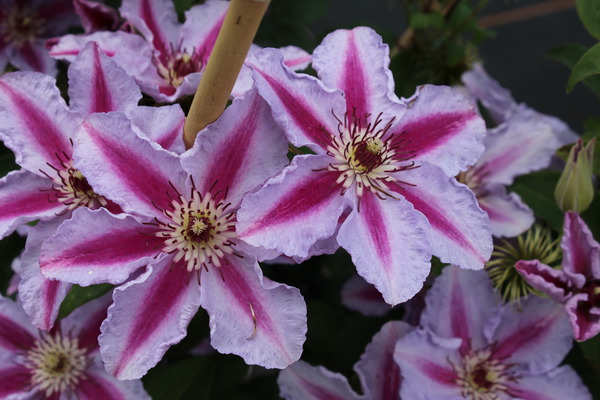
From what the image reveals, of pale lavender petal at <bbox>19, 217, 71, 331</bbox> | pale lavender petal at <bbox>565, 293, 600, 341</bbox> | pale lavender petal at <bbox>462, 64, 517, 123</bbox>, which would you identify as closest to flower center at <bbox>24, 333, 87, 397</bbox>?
pale lavender petal at <bbox>19, 217, 71, 331</bbox>

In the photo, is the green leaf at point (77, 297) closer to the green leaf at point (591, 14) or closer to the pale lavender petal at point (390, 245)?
the pale lavender petal at point (390, 245)

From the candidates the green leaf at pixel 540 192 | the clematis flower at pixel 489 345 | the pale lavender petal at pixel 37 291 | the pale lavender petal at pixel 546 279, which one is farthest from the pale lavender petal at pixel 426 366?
the pale lavender petal at pixel 37 291

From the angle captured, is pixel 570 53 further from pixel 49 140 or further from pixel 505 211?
pixel 49 140

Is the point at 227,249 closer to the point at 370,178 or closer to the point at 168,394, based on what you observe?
the point at 370,178

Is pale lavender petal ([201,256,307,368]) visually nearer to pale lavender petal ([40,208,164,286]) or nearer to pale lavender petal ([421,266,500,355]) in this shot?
pale lavender petal ([40,208,164,286])

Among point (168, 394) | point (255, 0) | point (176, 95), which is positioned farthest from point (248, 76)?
point (168, 394)

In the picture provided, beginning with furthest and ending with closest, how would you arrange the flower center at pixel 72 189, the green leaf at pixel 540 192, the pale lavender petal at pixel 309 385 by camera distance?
1. the green leaf at pixel 540 192
2. the pale lavender petal at pixel 309 385
3. the flower center at pixel 72 189
